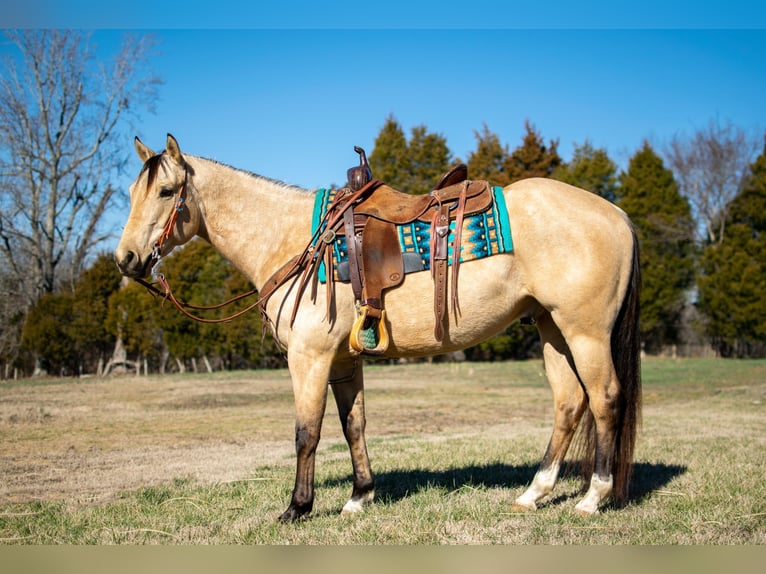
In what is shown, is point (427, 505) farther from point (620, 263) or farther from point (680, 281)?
point (680, 281)

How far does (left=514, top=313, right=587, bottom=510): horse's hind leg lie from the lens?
4.73m

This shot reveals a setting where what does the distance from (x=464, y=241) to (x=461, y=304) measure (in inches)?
16.8

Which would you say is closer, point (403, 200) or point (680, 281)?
point (403, 200)

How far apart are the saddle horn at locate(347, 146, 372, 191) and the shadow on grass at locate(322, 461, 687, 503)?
7.68 feet

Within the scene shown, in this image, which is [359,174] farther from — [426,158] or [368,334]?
[426,158]

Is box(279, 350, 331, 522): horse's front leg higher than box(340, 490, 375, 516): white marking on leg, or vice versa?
box(279, 350, 331, 522): horse's front leg

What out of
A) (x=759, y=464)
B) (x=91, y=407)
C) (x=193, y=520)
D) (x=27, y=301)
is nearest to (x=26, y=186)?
(x=27, y=301)

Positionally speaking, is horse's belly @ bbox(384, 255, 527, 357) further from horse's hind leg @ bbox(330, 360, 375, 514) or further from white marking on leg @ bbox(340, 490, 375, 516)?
white marking on leg @ bbox(340, 490, 375, 516)

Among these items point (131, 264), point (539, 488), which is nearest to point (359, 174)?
point (131, 264)

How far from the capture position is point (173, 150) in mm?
4516

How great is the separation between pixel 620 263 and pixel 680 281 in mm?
29077

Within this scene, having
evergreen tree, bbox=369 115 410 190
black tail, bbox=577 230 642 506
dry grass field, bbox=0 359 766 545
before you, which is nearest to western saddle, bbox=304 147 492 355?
black tail, bbox=577 230 642 506

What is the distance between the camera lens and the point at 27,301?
25.3m

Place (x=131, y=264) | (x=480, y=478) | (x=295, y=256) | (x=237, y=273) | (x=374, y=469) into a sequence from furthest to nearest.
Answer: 1. (x=237, y=273)
2. (x=374, y=469)
3. (x=480, y=478)
4. (x=295, y=256)
5. (x=131, y=264)
